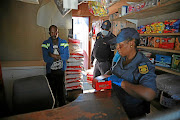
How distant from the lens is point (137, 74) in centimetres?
119

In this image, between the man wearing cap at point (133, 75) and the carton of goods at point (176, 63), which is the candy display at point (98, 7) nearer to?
the man wearing cap at point (133, 75)

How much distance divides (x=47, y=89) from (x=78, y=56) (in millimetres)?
1937

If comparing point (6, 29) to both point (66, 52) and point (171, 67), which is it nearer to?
point (66, 52)

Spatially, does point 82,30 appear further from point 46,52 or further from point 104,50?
point 46,52

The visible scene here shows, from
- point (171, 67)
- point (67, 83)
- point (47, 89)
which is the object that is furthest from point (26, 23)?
point (171, 67)

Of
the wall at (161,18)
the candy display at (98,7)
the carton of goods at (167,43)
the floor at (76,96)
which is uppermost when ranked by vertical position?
the candy display at (98,7)

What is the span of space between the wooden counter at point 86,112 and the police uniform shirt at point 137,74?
230 mm

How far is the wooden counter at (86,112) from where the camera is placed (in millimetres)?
874

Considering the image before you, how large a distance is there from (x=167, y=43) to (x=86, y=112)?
1491 millimetres

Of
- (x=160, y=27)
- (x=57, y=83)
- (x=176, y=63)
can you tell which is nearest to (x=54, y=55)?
(x=57, y=83)

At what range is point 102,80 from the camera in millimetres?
1321

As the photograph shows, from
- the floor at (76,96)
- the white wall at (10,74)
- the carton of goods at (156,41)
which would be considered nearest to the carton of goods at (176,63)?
the carton of goods at (156,41)

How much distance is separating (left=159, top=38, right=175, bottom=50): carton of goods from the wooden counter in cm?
115

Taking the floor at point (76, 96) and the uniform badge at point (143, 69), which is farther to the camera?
the floor at point (76, 96)
